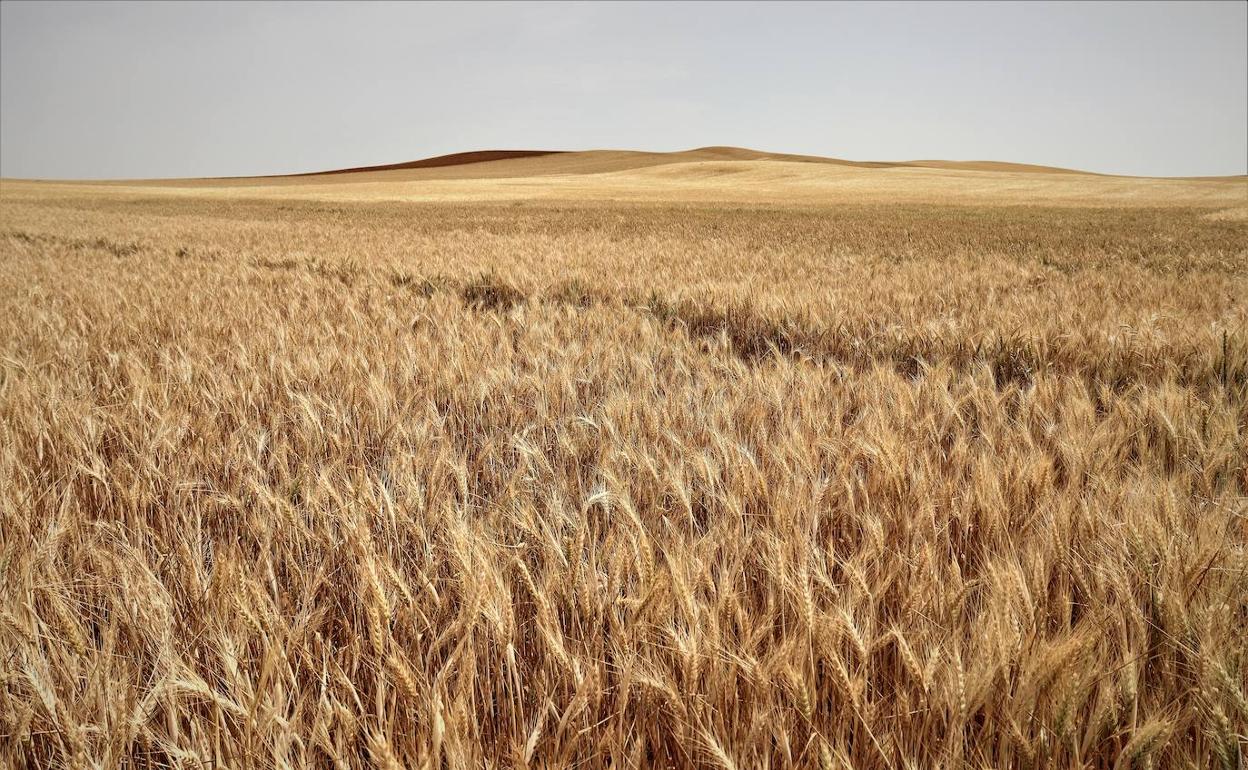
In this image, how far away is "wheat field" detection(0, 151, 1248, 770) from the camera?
2.75 feet

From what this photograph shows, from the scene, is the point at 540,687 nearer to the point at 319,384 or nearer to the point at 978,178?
the point at 319,384

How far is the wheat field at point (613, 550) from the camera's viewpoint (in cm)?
84

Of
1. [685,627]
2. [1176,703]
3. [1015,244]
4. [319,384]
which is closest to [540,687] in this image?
[685,627]

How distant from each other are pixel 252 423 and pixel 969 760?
2034mm

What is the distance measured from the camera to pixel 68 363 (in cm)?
281

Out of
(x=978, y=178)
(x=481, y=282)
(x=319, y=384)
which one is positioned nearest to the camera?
(x=319, y=384)

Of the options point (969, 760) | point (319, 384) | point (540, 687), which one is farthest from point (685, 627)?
point (319, 384)

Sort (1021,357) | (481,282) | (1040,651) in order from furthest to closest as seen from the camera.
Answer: (481,282)
(1021,357)
(1040,651)

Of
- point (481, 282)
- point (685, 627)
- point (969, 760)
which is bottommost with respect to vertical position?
point (969, 760)

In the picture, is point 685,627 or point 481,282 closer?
point 685,627

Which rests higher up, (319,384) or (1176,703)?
(319,384)

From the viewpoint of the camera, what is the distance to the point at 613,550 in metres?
1.25

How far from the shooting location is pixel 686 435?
1.92m

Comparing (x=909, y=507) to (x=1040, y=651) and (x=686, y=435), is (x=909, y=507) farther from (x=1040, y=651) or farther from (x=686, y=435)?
(x=686, y=435)
